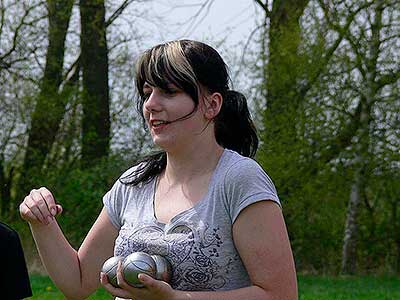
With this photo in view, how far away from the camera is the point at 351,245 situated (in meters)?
15.0

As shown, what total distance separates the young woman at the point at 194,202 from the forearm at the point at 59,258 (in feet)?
0.04

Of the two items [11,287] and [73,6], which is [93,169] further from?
[11,287]

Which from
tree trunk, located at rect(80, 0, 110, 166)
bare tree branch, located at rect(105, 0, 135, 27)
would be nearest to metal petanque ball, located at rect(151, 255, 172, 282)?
tree trunk, located at rect(80, 0, 110, 166)

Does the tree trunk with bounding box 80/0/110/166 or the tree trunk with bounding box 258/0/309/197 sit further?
the tree trunk with bounding box 80/0/110/166

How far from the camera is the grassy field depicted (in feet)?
A: 31.4

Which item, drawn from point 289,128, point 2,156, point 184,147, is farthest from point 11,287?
point 2,156

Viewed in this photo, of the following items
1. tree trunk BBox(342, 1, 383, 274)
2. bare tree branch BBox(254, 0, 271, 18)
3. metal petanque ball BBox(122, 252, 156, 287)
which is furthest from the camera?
bare tree branch BBox(254, 0, 271, 18)

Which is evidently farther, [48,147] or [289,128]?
[48,147]

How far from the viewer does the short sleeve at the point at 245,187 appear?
293 centimetres

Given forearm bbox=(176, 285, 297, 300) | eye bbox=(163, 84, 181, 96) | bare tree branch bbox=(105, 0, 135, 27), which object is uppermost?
bare tree branch bbox=(105, 0, 135, 27)

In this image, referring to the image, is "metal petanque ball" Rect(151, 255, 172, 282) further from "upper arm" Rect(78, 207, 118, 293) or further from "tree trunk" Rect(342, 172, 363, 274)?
"tree trunk" Rect(342, 172, 363, 274)

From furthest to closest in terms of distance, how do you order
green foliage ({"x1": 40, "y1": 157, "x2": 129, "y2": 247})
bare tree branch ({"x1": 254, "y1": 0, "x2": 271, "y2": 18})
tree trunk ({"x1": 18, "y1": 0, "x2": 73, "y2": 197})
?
1. tree trunk ({"x1": 18, "y1": 0, "x2": 73, "y2": 197})
2. green foliage ({"x1": 40, "y1": 157, "x2": 129, "y2": 247})
3. bare tree branch ({"x1": 254, "y1": 0, "x2": 271, "y2": 18})

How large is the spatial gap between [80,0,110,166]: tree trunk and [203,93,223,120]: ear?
1393 centimetres

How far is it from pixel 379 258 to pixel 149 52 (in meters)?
12.8
